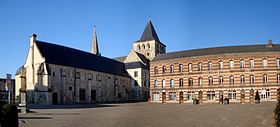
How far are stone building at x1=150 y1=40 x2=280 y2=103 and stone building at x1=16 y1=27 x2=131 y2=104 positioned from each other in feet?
41.3

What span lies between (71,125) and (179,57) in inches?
1420

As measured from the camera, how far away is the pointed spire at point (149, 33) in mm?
76375

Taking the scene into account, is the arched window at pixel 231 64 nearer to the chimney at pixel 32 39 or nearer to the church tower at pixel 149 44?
the church tower at pixel 149 44

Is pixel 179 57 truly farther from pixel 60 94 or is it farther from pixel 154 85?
pixel 60 94

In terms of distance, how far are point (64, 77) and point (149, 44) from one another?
105ft

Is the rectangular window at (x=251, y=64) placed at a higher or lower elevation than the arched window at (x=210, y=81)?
higher

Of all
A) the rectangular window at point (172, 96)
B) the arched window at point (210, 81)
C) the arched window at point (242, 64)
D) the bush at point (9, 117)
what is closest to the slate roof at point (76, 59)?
the rectangular window at point (172, 96)

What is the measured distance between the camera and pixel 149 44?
75.1 metres

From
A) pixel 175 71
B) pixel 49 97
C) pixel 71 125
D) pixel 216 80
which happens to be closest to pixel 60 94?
pixel 49 97

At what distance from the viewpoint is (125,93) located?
6372 cm

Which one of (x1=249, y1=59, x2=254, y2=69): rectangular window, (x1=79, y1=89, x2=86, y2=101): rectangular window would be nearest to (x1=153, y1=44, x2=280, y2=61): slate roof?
(x1=249, y1=59, x2=254, y2=69): rectangular window

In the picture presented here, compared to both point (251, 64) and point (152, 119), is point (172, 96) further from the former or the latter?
point (152, 119)

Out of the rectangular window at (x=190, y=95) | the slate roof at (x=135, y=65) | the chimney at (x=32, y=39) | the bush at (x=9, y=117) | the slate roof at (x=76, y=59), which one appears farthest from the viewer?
the slate roof at (x=135, y=65)

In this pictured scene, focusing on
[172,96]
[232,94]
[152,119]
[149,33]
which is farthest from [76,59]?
[152,119]
